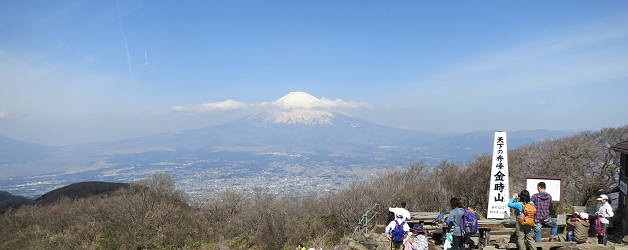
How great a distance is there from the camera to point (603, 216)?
9047 mm

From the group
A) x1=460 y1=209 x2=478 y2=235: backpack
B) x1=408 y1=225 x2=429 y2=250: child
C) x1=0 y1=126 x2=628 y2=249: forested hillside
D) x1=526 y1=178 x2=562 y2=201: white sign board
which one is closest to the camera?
x1=408 y1=225 x2=429 y2=250: child

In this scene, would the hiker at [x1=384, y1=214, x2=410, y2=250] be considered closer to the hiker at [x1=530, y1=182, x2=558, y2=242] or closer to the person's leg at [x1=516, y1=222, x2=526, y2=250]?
the person's leg at [x1=516, y1=222, x2=526, y2=250]

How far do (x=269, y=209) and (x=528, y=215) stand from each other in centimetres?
1186

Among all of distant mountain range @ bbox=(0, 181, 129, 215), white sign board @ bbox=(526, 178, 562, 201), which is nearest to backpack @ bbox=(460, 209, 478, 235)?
white sign board @ bbox=(526, 178, 562, 201)

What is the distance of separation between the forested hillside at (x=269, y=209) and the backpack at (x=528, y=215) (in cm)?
720

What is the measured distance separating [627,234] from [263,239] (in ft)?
41.6

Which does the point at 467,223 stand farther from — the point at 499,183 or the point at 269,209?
the point at 269,209

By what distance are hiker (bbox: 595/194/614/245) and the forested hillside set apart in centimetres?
774

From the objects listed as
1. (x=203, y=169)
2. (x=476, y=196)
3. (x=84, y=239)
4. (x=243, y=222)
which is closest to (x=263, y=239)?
(x=243, y=222)

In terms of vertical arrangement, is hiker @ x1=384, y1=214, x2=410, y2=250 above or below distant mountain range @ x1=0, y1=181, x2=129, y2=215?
above

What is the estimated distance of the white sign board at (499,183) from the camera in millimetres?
12383

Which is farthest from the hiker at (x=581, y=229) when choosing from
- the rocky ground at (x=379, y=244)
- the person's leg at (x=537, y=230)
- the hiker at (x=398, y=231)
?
the hiker at (x=398, y=231)

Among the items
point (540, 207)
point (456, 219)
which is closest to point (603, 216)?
point (540, 207)

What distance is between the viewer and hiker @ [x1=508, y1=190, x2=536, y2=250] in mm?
7824
